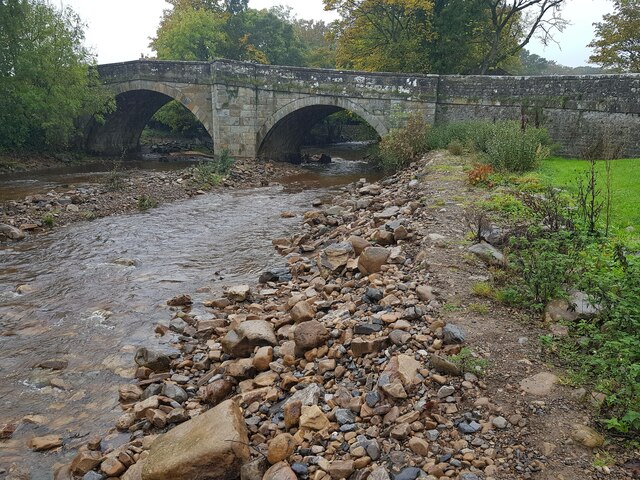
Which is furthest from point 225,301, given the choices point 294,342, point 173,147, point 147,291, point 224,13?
point 224,13

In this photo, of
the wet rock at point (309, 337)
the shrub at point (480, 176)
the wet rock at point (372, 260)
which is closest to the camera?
the wet rock at point (309, 337)

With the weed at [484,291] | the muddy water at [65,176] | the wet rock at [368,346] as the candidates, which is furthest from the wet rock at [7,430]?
the muddy water at [65,176]

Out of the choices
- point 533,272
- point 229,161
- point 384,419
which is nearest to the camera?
point 384,419

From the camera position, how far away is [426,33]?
24.5 meters

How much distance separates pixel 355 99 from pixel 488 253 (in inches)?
622

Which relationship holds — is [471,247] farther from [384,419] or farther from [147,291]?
[147,291]

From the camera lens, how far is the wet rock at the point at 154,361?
18.1 feet

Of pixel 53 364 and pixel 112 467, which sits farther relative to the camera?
pixel 53 364

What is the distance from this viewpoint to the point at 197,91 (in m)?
23.7

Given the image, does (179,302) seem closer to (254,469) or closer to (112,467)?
(112,467)

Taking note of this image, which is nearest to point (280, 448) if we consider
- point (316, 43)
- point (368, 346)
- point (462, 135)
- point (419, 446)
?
point (419, 446)

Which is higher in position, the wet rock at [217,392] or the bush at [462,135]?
the bush at [462,135]

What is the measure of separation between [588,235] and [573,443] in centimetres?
370

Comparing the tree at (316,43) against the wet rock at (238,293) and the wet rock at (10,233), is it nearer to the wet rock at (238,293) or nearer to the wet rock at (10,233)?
the wet rock at (10,233)
